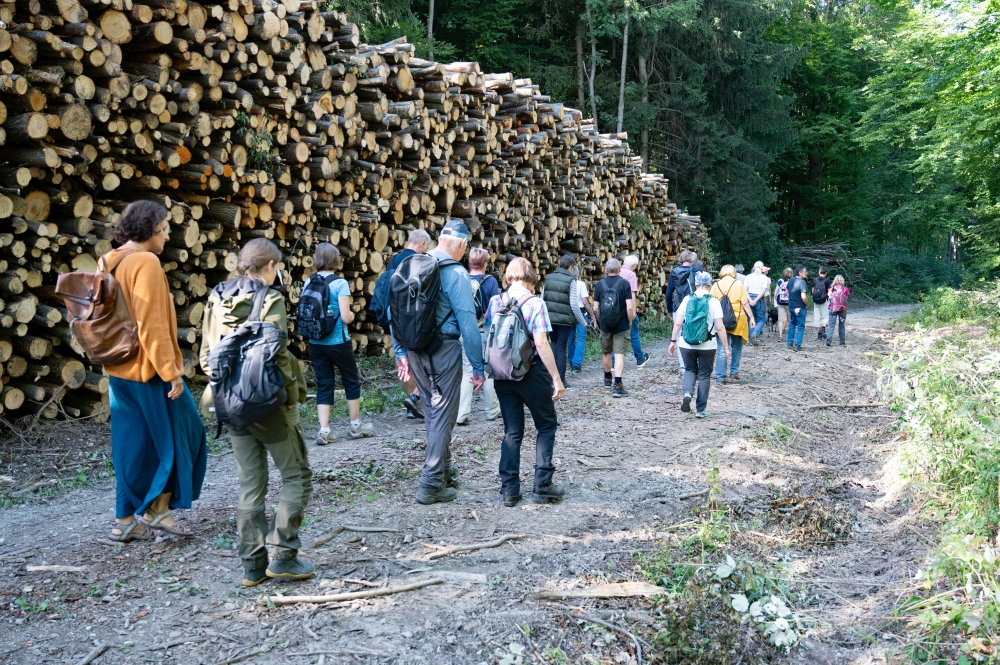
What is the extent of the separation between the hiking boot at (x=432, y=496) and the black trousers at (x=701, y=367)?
13.3ft

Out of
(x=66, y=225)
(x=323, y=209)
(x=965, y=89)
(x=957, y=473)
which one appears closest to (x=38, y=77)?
(x=66, y=225)

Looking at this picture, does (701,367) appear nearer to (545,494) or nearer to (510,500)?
(545,494)

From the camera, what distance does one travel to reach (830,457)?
749cm

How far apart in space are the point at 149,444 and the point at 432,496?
1.91 metres

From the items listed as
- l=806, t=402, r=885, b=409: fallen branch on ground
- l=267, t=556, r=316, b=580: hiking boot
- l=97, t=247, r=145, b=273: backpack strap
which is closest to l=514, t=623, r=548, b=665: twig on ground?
l=267, t=556, r=316, b=580: hiking boot

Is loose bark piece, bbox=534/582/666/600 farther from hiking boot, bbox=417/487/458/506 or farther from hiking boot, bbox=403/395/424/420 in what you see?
hiking boot, bbox=403/395/424/420

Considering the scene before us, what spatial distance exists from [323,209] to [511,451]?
5.18 meters

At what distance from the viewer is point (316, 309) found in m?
6.69

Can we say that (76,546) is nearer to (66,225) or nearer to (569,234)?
(66,225)

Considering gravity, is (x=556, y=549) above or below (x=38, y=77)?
below

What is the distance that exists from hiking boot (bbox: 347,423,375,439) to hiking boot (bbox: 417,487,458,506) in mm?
1993

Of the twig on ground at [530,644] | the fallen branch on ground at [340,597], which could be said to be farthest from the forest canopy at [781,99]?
the fallen branch on ground at [340,597]

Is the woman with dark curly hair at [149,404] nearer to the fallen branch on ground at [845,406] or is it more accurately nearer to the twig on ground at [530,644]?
the twig on ground at [530,644]

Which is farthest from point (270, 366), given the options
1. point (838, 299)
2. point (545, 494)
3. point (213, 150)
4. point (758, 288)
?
point (838, 299)
